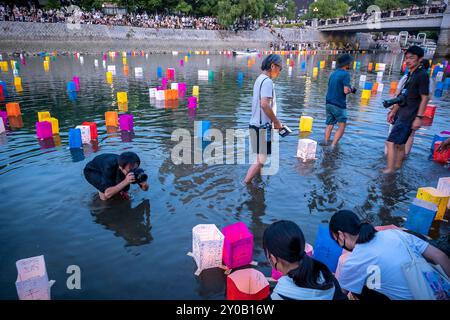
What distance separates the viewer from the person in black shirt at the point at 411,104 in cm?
540

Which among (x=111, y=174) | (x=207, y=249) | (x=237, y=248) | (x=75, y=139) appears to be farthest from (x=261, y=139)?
(x=75, y=139)

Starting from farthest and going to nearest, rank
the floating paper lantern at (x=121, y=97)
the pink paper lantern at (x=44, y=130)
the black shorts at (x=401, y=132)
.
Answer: the floating paper lantern at (x=121, y=97), the pink paper lantern at (x=44, y=130), the black shorts at (x=401, y=132)

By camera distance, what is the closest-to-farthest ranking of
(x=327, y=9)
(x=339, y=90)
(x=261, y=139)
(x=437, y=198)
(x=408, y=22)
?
(x=437, y=198) < (x=261, y=139) < (x=339, y=90) < (x=408, y=22) < (x=327, y=9)

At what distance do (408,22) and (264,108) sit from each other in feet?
152

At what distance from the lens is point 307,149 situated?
7.02 meters

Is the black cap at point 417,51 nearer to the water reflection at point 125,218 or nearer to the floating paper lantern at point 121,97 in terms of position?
the water reflection at point 125,218

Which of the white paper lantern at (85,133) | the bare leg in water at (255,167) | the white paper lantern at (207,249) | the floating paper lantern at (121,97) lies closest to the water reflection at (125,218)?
the white paper lantern at (207,249)

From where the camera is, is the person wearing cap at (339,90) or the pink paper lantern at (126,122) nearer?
the person wearing cap at (339,90)

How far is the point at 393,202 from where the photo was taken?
17.5 ft

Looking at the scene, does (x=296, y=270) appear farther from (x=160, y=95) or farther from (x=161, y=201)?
(x=160, y=95)

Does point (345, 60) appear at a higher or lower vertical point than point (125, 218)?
higher

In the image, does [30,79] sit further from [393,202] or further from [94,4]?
[94,4]

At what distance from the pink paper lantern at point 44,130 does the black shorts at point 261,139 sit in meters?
5.74
